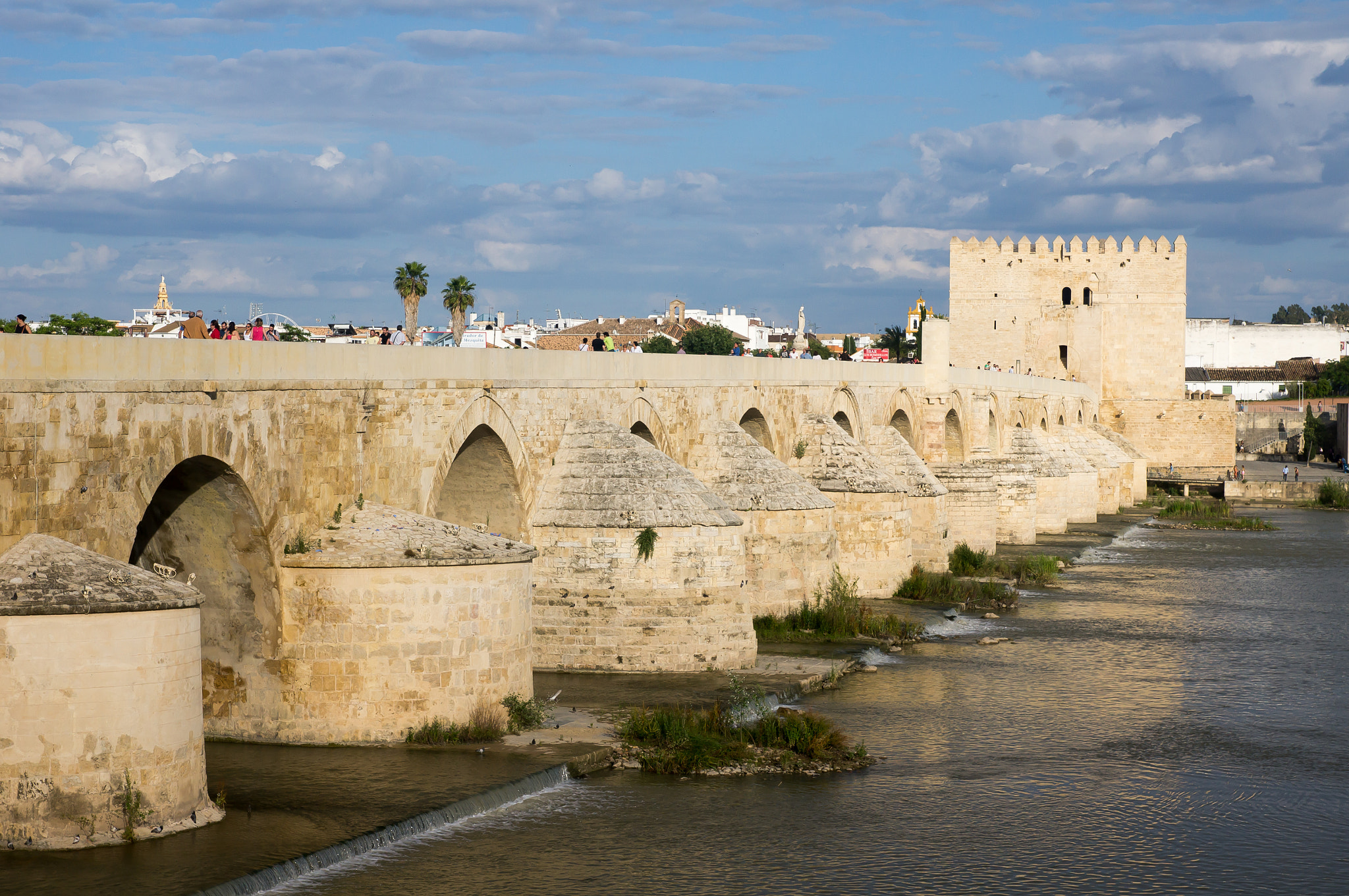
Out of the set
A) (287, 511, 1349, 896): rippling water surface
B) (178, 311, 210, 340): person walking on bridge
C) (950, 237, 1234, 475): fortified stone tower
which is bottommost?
(287, 511, 1349, 896): rippling water surface

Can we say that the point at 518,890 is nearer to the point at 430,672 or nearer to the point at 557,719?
the point at 430,672

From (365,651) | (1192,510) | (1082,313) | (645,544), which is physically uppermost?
(1082,313)

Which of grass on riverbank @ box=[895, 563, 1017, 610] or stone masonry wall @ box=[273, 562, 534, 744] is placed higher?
stone masonry wall @ box=[273, 562, 534, 744]

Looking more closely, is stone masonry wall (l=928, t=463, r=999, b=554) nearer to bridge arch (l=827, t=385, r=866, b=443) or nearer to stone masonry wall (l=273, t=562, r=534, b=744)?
bridge arch (l=827, t=385, r=866, b=443)

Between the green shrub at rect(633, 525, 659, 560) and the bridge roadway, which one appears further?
the green shrub at rect(633, 525, 659, 560)

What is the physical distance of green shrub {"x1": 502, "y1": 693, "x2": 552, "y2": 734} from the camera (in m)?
13.1

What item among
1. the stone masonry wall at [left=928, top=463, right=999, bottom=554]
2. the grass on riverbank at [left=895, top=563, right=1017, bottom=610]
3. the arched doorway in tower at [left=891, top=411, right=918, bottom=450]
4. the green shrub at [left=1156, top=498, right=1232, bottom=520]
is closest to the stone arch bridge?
the grass on riverbank at [left=895, top=563, right=1017, bottom=610]

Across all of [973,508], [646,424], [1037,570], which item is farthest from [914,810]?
[973,508]

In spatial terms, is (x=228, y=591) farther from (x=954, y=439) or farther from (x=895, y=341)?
(x=895, y=341)

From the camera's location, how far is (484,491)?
16594 mm

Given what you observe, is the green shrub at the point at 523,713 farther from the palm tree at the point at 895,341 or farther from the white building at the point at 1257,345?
the white building at the point at 1257,345

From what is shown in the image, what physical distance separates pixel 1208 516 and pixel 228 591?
3744 centimetres

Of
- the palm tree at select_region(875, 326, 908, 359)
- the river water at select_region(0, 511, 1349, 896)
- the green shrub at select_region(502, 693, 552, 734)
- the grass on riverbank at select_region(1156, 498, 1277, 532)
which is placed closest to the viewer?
the river water at select_region(0, 511, 1349, 896)

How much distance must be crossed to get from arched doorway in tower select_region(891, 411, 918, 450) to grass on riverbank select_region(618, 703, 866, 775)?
18935 mm
